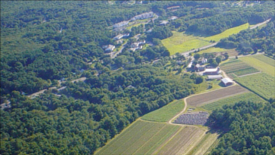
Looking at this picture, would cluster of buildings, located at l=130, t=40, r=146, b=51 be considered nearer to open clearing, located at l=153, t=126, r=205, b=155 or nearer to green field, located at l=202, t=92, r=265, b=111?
green field, located at l=202, t=92, r=265, b=111

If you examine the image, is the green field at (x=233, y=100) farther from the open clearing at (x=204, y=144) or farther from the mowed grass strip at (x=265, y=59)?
the mowed grass strip at (x=265, y=59)

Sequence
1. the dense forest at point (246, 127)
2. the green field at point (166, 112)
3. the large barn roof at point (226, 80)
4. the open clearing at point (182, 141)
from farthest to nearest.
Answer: the large barn roof at point (226, 80)
the green field at point (166, 112)
the open clearing at point (182, 141)
the dense forest at point (246, 127)

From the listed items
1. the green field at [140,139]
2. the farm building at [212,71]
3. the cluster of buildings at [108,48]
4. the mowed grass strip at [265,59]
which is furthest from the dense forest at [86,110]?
the mowed grass strip at [265,59]

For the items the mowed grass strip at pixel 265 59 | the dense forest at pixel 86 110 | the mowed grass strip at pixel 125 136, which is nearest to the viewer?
the mowed grass strip at pixel 125 136

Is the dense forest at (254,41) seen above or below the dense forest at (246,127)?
above

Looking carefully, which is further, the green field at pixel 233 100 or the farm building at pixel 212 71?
the farm building at pixel 212 71

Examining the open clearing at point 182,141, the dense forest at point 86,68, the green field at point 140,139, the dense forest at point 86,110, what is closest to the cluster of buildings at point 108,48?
the dense forest at point 86,68

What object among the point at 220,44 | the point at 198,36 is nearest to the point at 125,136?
the point at 220,44

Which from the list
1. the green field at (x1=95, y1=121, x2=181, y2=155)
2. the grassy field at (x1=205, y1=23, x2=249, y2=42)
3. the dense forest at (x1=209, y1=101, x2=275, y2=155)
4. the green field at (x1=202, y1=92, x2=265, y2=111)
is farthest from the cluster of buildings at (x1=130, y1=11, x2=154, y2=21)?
the dense forest at (x1=209, y1=101, x2=275, y2=155)

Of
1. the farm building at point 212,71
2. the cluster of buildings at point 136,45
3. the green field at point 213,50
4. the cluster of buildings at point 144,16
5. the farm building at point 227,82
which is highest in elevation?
the cluster of buildings at point 144,16
